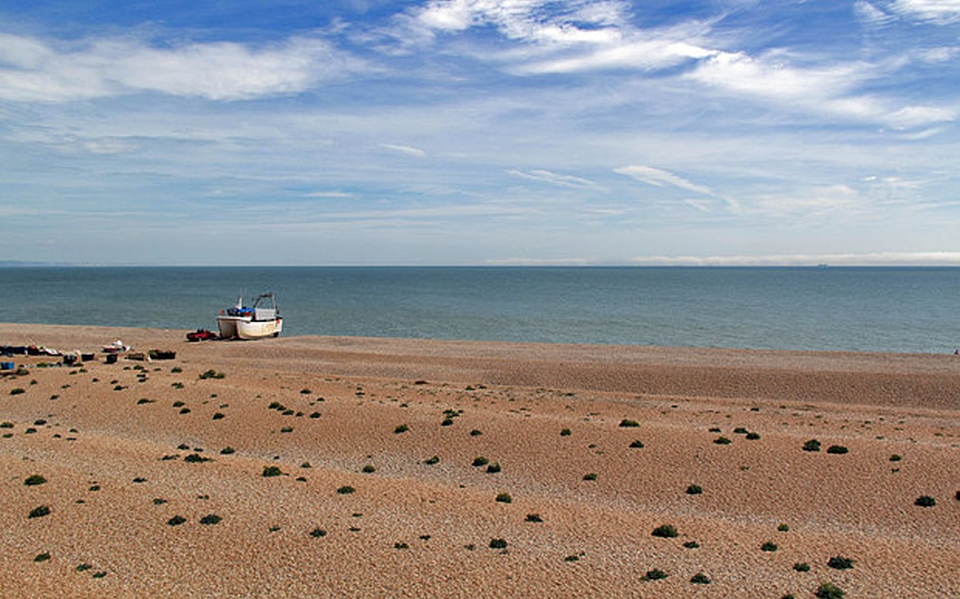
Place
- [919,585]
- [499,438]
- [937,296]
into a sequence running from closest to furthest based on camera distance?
[919,585] < [499,438] < [937,296]

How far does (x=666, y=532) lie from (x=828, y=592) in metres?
5.22

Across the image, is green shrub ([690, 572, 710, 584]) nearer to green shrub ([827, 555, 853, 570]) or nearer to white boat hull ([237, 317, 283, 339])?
green shrub ([827, 555, 853, 570])

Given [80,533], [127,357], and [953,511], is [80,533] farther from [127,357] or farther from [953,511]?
Result: [127,357]

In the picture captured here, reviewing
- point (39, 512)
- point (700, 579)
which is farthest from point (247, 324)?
point (700, 579)

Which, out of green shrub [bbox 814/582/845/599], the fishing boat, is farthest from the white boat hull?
green shrub [bbox 814/582/845/599]

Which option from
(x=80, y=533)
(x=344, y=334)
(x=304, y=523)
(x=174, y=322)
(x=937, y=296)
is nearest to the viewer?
(x=80, y=533)

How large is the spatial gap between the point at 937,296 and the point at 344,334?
149812mm

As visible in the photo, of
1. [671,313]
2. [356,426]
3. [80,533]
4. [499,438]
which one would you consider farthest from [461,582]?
[671,313]

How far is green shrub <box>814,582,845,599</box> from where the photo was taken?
56.2 ft

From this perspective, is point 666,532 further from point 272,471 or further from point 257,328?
point 257,328

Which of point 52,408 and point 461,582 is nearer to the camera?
point 461,582

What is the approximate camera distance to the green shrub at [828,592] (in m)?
17.1

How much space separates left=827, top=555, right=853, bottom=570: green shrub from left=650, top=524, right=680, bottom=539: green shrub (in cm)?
415

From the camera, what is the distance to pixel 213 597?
1692cm
